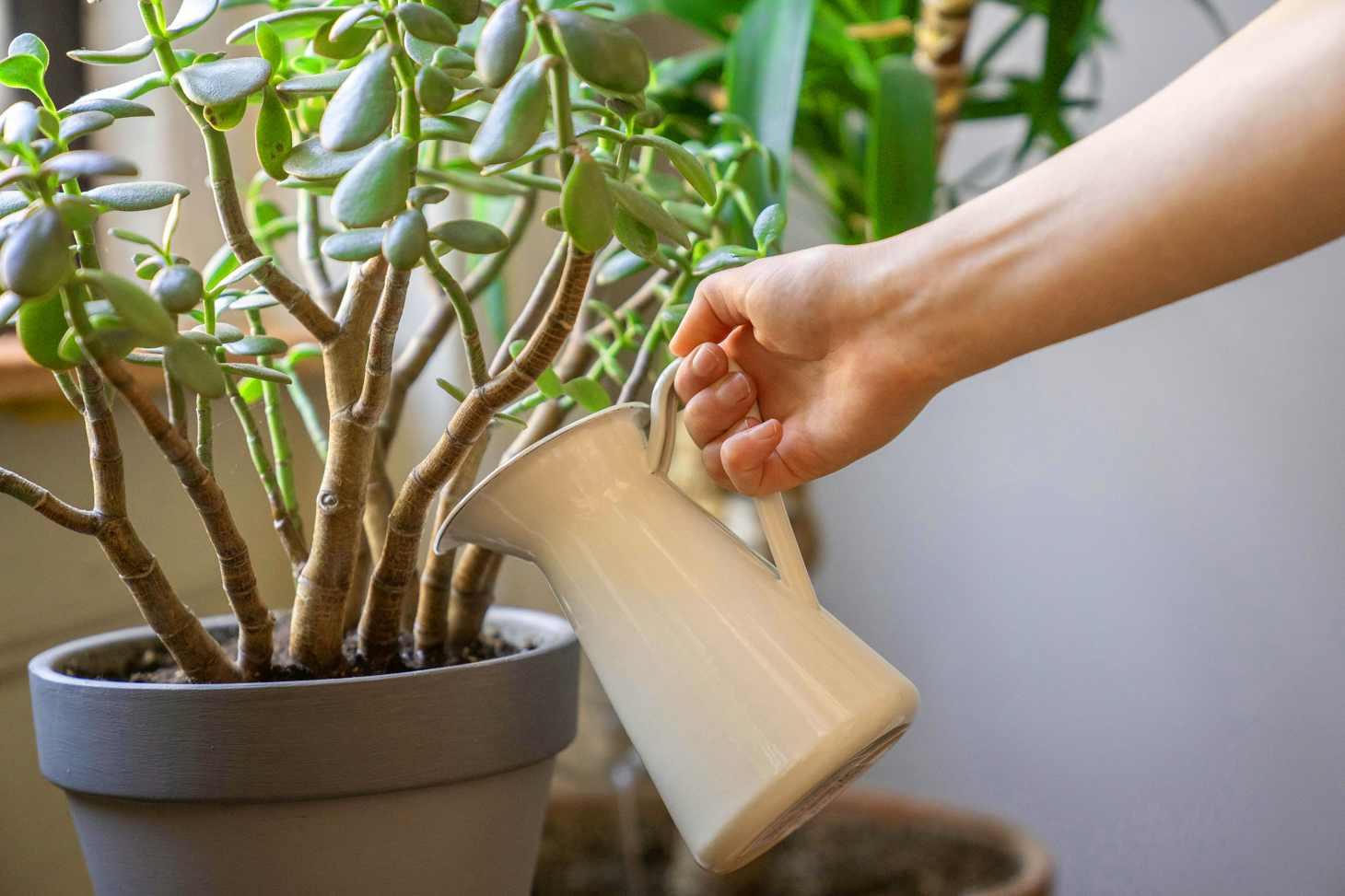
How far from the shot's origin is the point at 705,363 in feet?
2.06

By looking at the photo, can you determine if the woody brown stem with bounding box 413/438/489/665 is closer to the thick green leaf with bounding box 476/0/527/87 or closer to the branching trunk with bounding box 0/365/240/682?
the branching trunk with bounding box 0/365/240/682

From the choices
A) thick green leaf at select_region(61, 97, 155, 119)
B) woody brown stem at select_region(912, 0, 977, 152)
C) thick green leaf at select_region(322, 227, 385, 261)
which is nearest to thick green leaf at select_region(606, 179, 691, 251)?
thick green leaf at select_region(322, 227, 385, 261)

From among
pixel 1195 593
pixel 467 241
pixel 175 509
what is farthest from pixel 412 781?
pixel 1195 593

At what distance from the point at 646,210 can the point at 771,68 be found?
58cm

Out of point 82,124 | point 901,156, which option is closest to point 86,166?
point 82,124

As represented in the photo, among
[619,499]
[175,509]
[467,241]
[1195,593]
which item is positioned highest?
[467,241]

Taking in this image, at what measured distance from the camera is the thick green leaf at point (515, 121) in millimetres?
432

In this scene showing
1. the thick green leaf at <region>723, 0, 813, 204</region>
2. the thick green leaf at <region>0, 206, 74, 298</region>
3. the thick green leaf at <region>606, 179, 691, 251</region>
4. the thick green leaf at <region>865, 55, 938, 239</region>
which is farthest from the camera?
the thick green leaf at <region>865, 55, 938, 239</region>

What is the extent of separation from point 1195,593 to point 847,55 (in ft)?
3.12

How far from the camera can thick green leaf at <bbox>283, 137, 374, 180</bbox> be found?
1.68ft

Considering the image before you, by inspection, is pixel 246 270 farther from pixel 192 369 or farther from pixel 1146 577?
pixel 1146 577

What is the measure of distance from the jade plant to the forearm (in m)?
0.12

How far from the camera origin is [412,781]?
0.58 meters

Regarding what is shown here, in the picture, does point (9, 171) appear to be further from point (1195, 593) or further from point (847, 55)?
point (1195, 593)
